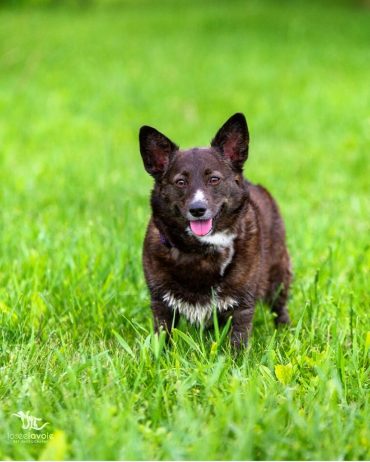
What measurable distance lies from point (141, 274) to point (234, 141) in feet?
4.08

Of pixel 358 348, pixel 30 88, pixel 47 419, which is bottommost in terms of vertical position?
pixel 47 419

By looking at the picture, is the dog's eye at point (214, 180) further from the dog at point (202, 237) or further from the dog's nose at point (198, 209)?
the dog's nose at point (198, 209)

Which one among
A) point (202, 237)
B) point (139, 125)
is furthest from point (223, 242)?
point (139, 125)

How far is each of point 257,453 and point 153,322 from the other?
138cm

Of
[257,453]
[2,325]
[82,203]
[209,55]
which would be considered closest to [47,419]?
[257,453]

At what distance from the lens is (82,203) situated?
6801 millimetres

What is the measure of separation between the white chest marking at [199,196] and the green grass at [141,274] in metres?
0.69

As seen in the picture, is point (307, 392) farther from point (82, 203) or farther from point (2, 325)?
point (82, 203)

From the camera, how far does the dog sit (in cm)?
386

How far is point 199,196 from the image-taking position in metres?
3.75

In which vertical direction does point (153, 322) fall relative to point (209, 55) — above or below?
below

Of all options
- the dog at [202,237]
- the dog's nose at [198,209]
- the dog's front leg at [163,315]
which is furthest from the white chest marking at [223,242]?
the dog's front leg at [163,315]

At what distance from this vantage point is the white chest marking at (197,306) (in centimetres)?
388

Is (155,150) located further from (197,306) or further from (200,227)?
(197,306)
